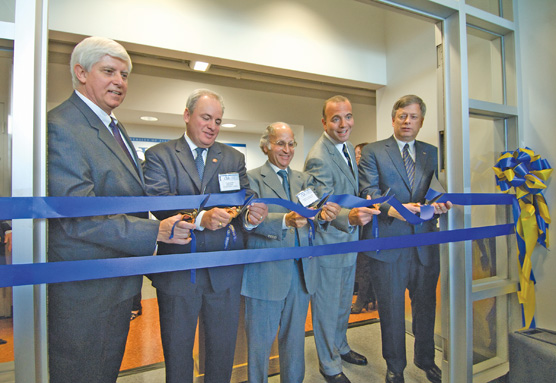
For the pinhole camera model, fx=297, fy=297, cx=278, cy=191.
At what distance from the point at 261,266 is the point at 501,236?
194 cm

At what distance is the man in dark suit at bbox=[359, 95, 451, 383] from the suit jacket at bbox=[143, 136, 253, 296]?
1.04 meters

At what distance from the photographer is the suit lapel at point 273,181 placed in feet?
6.02

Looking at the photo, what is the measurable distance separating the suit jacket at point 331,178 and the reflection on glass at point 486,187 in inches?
37.6

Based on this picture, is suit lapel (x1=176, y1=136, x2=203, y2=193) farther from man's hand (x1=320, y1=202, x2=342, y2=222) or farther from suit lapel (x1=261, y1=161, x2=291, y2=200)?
man's hand (x1=320, y1=202, x2=342, y2=222)

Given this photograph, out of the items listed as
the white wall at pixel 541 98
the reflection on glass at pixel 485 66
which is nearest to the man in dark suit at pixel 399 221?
the reflection on glass at pixel 485 66

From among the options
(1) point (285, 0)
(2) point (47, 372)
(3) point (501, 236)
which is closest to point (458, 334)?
(3) point (501, 236)

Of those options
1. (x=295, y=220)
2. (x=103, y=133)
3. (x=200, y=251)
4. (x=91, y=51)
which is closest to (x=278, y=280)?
(x=295, y=220)

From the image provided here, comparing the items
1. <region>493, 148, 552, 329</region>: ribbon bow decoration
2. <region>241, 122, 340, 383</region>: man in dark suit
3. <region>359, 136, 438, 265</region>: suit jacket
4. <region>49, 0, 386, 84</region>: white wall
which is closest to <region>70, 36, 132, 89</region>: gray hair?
<region>49, 0, 386, 84</region>: white wall

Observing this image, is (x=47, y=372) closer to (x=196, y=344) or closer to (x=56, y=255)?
(x=56, y=255)

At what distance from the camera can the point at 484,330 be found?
2293 mm

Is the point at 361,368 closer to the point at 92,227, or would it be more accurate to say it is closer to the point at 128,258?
the point at 128,258

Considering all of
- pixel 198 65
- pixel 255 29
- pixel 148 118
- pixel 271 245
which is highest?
pixel 255 29

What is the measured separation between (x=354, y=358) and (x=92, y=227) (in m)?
2.19

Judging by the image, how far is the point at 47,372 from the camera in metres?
1.19
